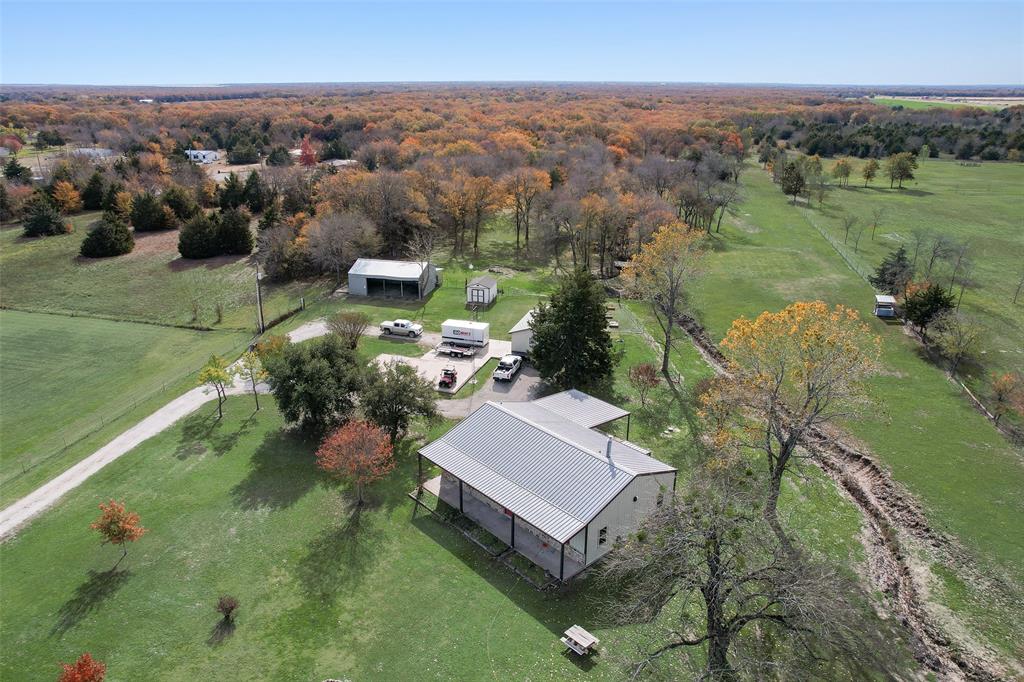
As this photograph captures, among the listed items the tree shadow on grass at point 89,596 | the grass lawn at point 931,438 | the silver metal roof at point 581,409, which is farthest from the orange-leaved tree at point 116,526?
the grass lawn at point 931,438

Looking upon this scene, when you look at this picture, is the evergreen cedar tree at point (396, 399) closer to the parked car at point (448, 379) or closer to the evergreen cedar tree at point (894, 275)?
the parked car at point (448, 379)

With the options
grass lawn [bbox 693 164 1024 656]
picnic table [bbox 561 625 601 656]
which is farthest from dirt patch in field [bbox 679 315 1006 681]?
picnic table [bbox 561 625 601 656]

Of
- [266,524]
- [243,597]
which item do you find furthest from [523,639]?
[266,524]

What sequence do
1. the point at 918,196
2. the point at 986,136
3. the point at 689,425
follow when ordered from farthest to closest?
the point at 986,136 → the point at 918,196 → the point at 689,425

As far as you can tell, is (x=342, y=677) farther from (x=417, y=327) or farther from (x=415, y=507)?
(x=417, y=327)

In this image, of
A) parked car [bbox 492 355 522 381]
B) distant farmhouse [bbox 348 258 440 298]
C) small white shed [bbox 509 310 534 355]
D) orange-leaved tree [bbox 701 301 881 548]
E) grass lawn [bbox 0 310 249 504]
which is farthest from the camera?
distant farmhouse [bbox 348 258 440 298]

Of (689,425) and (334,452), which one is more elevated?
(334,452)

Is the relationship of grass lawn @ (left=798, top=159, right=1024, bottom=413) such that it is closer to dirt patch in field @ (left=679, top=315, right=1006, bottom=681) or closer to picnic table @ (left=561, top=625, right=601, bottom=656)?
dirt patch in field @ (left=679, top=315, right=1006, bottom=681)
